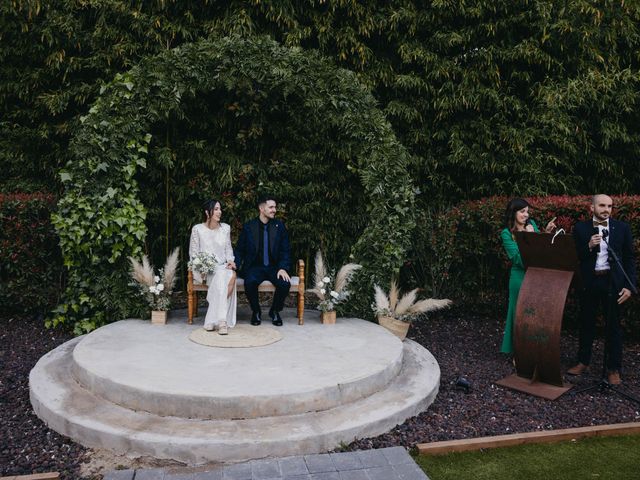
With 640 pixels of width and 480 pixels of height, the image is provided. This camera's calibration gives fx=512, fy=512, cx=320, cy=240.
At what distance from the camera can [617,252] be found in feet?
17.0

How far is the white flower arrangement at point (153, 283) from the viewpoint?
20.8 feet

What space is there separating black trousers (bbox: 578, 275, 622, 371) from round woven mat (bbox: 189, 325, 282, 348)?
3314 mm

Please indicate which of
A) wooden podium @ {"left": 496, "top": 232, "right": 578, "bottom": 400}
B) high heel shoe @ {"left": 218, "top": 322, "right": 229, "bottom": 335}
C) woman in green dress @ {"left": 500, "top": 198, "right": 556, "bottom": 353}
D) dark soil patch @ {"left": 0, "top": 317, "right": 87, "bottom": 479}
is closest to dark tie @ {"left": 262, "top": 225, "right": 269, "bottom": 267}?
high heel shoe @ {"left": 218, "top": 322, "right": 229, "bottom": 335}

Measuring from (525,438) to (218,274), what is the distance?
367cm

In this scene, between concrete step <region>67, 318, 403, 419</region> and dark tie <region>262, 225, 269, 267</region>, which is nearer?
concrete step <region>67, 318, 403, 419</region>

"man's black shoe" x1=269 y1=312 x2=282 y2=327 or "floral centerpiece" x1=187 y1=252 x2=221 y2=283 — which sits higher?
"floral centerpiece" x1=187 y1=252 x2=221 y2=283

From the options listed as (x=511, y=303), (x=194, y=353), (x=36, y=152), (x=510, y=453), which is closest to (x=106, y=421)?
(x=194, y=353)

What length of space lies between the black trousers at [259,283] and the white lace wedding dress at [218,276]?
249 millimetres

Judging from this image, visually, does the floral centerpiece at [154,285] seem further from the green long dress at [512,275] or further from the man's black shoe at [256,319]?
the green long dress at [512,275]

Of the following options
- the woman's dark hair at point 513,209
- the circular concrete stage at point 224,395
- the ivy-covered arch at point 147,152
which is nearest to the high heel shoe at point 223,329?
the circular concrete stage at point 224,395

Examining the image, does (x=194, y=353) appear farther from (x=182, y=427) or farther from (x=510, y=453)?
(x=510, y=453)

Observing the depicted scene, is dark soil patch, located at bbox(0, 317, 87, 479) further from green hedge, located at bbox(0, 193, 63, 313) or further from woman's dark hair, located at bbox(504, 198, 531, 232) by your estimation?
woman's dark hair, located at bbox(504, 198, 531, 232)

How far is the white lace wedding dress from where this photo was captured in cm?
601

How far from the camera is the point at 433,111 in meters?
8.81
